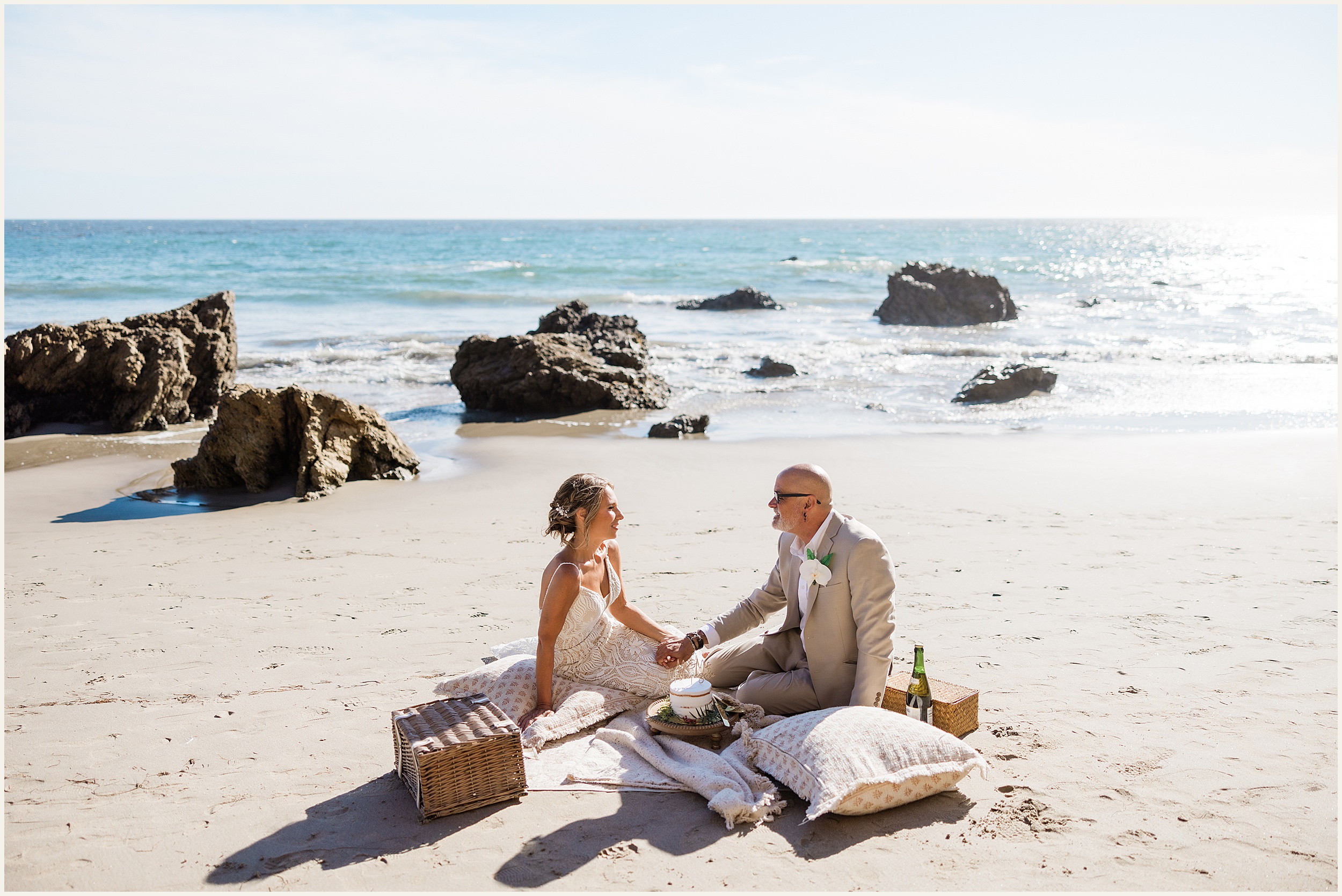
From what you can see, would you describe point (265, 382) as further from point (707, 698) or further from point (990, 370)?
point (707, 698)

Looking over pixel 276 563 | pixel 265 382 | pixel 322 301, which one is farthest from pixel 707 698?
pixel 322 301

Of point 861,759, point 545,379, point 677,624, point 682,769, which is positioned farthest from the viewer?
point 545,379

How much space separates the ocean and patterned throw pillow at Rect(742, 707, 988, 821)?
878 centimetres

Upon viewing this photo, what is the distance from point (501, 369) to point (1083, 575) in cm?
1009

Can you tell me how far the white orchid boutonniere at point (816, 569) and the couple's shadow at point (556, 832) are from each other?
3.15 ft

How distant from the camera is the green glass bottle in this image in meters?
4.61

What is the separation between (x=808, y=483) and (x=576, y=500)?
118cm

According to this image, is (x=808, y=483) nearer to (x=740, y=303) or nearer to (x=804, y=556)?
(x=804, y=556)

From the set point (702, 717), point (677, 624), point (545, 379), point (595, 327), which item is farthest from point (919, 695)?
point (595, 327)

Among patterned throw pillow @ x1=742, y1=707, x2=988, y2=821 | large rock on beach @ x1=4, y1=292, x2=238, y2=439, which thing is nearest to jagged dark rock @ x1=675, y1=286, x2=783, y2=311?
large rock on beach @ x1=4, y1=292, x2=238, y2=439

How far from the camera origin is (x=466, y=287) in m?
39.8

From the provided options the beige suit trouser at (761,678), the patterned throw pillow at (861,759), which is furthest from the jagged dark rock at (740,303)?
the patterned throw pillow at (861,759)

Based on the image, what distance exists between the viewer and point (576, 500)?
4.94 metres

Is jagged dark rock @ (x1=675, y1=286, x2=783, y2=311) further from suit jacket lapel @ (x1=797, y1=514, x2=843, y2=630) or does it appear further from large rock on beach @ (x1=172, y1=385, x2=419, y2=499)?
suit jacket lapel @ (x1=797, y1=514, x2=843, y2=630)
